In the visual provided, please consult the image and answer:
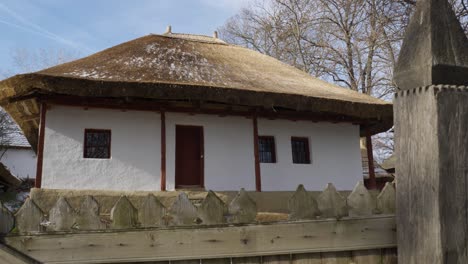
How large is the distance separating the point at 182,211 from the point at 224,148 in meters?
10.0

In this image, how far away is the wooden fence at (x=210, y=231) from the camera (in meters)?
2.09

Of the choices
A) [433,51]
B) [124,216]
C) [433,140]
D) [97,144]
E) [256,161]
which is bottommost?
[124,216]

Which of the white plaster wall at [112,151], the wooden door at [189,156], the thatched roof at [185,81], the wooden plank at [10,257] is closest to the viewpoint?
the wooden plank at [10,257]

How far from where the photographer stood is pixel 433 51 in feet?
7.04

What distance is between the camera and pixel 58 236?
6.89 ft

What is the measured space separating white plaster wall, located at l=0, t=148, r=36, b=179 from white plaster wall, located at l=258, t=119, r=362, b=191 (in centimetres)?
2502

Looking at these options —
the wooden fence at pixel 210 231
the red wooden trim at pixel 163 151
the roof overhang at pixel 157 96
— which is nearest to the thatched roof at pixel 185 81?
the roof overhang at pixel 157 96

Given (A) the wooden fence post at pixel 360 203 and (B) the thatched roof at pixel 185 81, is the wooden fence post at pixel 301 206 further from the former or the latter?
(B) the thatched roof at pixel 185 81

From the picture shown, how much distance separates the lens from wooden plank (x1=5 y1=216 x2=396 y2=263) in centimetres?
209

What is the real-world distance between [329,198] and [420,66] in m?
0.84

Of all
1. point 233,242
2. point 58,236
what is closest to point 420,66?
point 233,242

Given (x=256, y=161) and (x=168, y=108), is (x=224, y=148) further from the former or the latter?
(x=168, y=108)

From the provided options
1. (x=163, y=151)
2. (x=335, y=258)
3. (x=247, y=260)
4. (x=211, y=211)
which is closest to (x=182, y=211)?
(x=211, y=211)

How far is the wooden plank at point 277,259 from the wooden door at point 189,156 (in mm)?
9711
